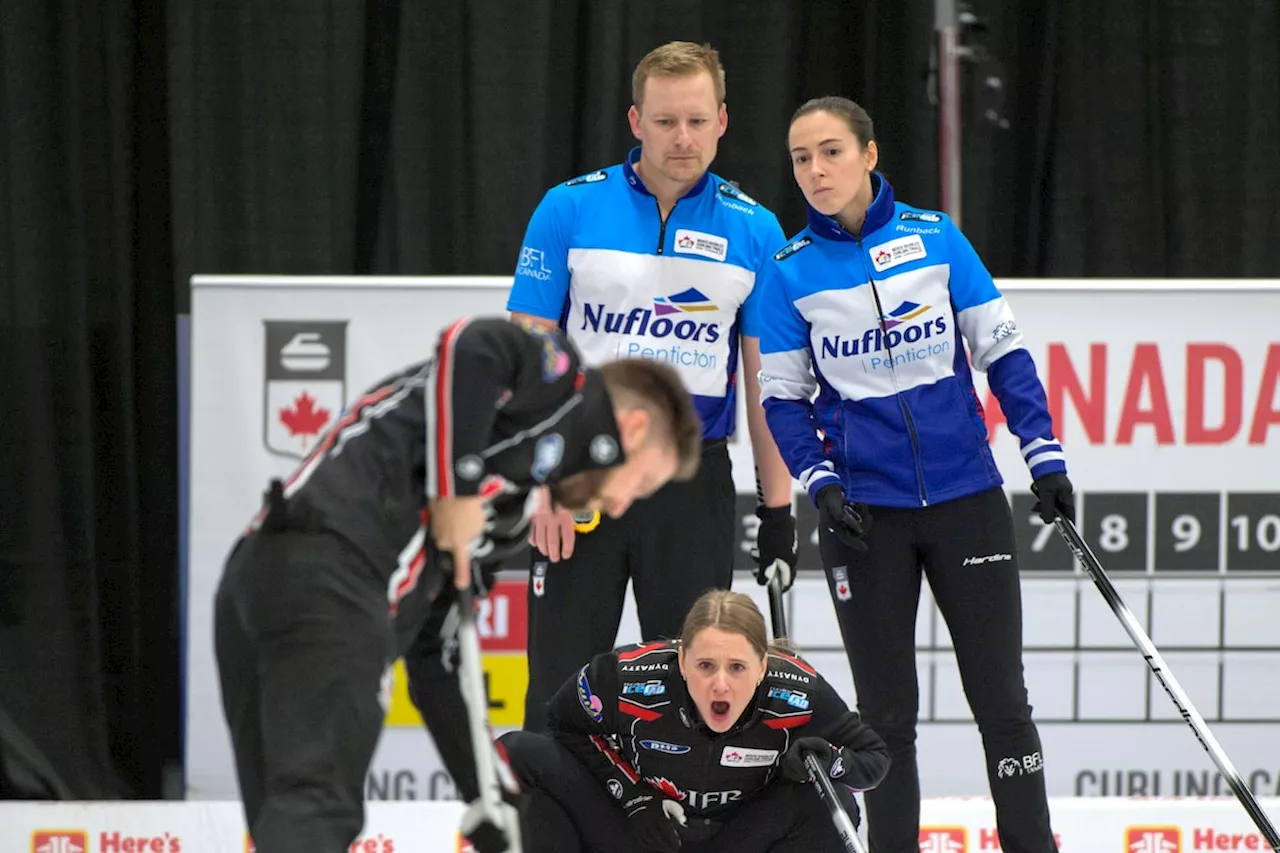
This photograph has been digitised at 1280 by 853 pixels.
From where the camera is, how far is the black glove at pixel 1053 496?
2.88 m

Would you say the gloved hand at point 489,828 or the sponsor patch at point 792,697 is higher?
the gloved hand at point 489,828

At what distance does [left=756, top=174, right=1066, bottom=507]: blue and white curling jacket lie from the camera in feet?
9.52

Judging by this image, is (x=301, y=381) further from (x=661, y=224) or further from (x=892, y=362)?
(x=892, y=362)

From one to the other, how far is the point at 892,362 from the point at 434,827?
4.95ft

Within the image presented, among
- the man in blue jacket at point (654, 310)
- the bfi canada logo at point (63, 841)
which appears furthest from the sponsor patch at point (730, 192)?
the bfi canada logo at point (63, 841)

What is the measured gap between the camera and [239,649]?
1.96 meters

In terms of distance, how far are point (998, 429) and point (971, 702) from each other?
105 cm

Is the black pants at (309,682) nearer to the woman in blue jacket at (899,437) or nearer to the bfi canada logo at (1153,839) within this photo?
the woman in blue jacket at (899,437)

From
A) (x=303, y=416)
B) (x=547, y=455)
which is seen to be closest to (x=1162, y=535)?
(x=303, y=416)

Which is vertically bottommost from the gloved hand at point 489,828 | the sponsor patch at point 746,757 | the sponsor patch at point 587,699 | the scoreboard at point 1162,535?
the sponsor patch at point 746,757

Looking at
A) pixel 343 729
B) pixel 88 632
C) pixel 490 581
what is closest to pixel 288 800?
pixel 343 729

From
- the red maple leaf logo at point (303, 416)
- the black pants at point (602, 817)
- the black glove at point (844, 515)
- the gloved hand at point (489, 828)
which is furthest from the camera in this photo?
the red maple leaf logo at point (303, 416)

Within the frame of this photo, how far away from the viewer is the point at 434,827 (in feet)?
11.7

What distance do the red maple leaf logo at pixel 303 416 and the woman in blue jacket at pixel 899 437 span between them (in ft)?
3.93
